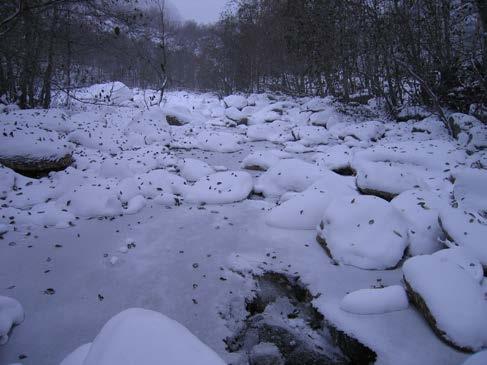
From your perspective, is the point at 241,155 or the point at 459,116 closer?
the point at 459,116

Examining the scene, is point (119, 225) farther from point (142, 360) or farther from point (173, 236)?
point (142, 360)

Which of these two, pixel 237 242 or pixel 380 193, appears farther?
pixel 380 193

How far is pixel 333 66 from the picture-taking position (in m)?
10.6

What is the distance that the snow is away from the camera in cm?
223

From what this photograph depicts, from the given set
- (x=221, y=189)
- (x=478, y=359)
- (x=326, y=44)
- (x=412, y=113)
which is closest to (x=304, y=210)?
(x=221, y=189)

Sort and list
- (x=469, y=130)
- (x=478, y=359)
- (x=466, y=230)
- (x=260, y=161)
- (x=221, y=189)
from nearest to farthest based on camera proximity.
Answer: (x=478, y=359) → (x=466, y=230) → (x=221, y=189) → (x=469, y=130) → (x=260, y=161)

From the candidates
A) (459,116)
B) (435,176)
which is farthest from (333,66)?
(435,176)

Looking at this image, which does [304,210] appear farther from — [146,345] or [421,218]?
[146,345]

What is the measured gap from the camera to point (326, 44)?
987 centimetres

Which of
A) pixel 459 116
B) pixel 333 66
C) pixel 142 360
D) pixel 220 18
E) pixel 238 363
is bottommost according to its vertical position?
pixel 238 363

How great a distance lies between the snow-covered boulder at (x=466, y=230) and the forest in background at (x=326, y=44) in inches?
115

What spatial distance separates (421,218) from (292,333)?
5.83 feet

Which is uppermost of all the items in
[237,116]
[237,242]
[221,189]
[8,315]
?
[237,116]

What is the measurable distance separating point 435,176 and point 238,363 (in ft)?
12.0
